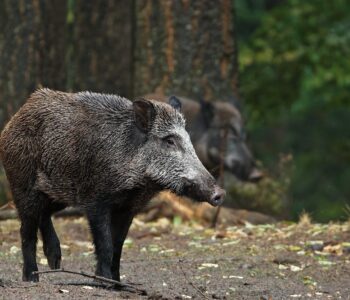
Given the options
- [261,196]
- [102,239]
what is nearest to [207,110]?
[261,196]

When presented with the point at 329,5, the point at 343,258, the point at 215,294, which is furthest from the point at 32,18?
the point at 329,5

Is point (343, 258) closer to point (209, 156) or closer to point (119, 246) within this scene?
point (119, 246)

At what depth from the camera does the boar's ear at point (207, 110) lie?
581 inches

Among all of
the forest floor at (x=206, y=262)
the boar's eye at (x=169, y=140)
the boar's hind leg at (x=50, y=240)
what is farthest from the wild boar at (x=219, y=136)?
the boar's eye at (x=169, y=140)

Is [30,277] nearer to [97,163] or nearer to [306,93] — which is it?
[97,163]

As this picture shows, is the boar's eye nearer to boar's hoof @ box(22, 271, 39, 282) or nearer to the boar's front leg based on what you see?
the boar's front leg

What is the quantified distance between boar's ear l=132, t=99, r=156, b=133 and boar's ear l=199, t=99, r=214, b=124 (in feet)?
19.4

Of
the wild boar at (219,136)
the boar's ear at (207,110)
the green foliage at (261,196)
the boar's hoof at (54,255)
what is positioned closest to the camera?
the boar's hoof at (54,255)

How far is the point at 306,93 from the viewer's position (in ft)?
81.3

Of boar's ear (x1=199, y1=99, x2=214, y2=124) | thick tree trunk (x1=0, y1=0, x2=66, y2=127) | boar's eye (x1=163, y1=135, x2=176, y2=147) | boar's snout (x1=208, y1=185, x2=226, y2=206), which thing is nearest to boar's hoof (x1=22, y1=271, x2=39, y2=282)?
boar's eye (x1=163, y1=135, x2=176, y2=147)

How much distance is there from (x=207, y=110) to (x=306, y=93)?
33.5ft

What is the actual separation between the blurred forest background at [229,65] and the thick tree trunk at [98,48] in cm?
2

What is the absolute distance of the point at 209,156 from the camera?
14.9 m

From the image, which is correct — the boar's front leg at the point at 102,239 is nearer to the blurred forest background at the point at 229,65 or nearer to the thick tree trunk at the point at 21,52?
the blurred forest background at the point at 229,65
